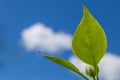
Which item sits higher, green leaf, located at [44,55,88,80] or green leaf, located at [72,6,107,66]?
green leaf, located at [72,6,107,66]

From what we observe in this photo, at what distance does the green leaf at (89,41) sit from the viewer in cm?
69

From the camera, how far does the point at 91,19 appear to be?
0.68 meters

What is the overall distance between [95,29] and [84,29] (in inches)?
1.5

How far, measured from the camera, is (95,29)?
28.2 inches

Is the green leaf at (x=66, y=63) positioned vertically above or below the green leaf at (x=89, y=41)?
below

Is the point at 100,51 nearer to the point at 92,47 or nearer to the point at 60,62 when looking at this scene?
the point at 92,47

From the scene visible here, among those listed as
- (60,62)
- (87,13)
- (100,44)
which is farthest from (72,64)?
(87,13)

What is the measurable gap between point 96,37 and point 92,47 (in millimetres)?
55

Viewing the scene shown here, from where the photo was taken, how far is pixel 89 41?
77 centimetres

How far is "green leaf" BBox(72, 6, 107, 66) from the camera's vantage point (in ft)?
2.28

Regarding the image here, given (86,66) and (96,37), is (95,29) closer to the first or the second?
(96,37)

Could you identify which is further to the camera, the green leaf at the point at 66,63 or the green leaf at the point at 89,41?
the green leaf at the point at 66,63

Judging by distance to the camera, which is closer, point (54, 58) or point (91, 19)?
point (91, 19)

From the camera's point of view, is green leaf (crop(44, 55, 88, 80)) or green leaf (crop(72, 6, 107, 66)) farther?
green leaf (crop(44, 55, 88, 80))
